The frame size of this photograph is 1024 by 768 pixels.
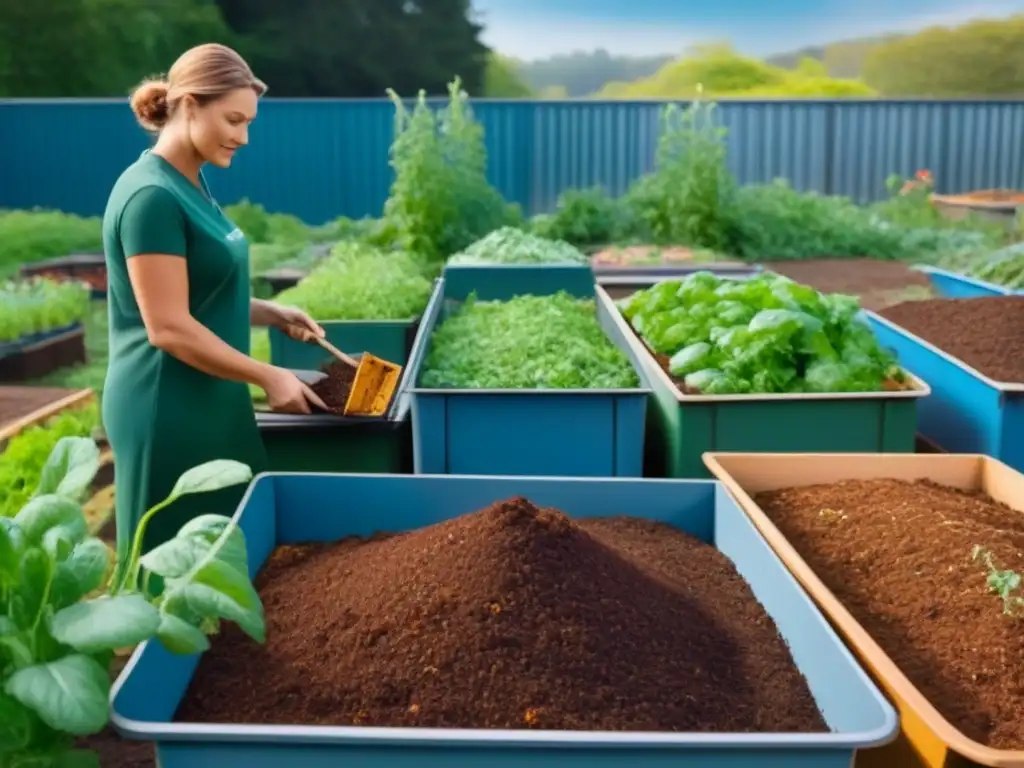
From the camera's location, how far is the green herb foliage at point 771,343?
3.56 m

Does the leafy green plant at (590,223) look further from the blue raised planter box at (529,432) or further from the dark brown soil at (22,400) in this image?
the blue raised planter box at (529,432)

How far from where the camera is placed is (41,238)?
37.8ft

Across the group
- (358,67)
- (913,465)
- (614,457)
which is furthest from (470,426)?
(358,67)

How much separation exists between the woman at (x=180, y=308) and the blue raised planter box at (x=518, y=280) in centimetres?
338

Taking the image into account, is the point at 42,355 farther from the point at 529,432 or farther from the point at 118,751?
the point at 118,751

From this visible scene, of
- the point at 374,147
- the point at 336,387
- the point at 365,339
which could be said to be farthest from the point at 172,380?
the point at 374,147

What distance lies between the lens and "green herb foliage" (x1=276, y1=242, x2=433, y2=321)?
213 inches

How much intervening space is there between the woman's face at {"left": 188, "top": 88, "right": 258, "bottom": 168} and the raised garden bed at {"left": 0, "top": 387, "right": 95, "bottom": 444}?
90.3 inches

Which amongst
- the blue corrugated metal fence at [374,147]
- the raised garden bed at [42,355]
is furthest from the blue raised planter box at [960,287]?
the blue corrugated metal fence at [374,147]

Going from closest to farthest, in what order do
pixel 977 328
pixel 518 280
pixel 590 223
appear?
1. pixel 977 328
2. pixel 518 280
3. pixel 590 223

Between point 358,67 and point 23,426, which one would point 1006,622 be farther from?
point 358,67

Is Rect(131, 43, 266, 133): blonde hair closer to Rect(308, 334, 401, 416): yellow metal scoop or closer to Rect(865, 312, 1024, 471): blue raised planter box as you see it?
Rect(308, 334, 401, 416): yellow metal scoop

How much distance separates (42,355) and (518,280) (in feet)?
10.3

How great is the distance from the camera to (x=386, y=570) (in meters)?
2.08
